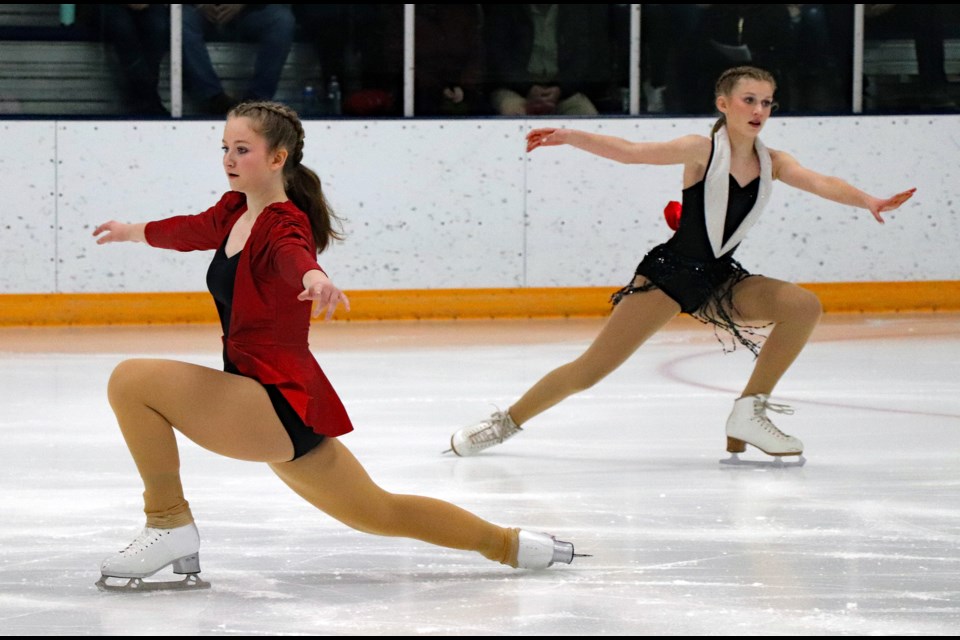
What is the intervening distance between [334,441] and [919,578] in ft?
3.89

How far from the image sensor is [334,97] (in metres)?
8.44

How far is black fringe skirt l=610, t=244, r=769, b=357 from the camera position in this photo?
173 inches

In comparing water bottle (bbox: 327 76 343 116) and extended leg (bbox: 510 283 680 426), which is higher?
water bottle (bbox: 327 76 343 116)

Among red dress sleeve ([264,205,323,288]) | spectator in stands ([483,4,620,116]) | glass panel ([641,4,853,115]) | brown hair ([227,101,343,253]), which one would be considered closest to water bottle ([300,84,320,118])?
spectator in stands ([483,4,620,116])

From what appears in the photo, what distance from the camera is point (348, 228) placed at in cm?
803

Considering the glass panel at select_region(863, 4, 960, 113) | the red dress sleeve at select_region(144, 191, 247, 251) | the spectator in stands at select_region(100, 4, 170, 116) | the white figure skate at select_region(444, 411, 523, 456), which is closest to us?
the red dress sleeve at select_region(144, 191, 247, 251)

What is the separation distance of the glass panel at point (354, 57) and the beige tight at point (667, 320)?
4202 mm

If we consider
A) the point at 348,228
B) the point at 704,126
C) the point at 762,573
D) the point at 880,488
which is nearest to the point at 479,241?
the point at 348,228

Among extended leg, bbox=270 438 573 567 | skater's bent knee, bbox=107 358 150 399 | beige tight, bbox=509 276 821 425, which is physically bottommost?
extended leg, bbox=270 438 573 567

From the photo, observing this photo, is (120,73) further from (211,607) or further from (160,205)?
(211,607)

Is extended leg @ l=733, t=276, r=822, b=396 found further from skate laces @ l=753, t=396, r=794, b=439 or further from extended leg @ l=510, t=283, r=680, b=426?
extended leg @ l=510, t=283, r=680, b=426

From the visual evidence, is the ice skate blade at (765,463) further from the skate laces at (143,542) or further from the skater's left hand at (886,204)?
the skate laces at (143,542)

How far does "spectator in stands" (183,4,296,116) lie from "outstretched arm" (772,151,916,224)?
4361mm

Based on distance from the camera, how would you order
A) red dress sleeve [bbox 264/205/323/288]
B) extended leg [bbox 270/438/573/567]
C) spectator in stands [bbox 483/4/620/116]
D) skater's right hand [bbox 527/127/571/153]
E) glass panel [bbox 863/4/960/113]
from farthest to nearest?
1. glass panel [bbox 863/4/960/113]
2. spectator in stands [bbox 483/4/620/116]
3. skater's right hand [bbox 527/127/571/153]
4. extended leg [bbox 270/438/573/567]
5. red dress sleeve [bbox 264/205/323/288]
